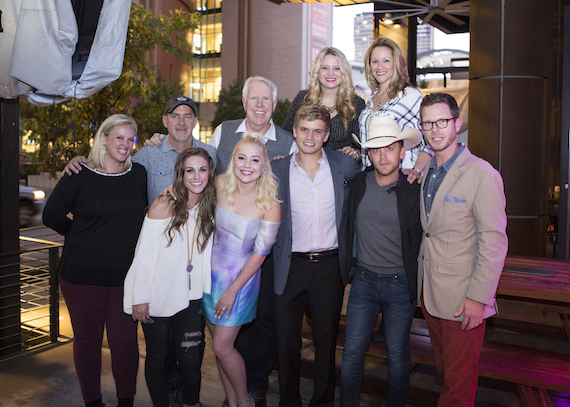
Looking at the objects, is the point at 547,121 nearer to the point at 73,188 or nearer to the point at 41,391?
the point at 73,188

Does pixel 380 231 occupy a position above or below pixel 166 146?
below

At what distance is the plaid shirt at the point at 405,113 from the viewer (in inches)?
154

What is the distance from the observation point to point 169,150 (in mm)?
3941

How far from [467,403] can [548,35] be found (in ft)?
19.2

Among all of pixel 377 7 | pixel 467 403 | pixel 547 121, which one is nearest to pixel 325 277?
pixel 467 403

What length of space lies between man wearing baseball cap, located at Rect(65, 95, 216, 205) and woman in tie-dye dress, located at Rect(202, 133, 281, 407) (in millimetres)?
607

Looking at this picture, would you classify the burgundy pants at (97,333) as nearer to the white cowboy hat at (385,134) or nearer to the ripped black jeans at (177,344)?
the ripped black jeans at (177,344)

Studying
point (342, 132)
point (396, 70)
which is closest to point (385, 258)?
point (342, 132)

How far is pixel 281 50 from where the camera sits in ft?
193

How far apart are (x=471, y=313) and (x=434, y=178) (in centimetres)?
87

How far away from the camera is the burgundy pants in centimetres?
349

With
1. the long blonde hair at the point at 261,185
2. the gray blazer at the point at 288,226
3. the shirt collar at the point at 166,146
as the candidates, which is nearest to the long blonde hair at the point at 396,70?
the gray blazer at the point at 288,226

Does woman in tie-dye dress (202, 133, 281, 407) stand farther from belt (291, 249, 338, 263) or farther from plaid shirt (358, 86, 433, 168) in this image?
plaid shirt (358, 86, 433, 168)

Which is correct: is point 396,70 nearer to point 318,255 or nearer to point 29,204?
point 318,255
